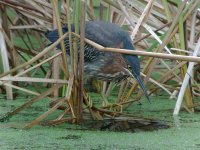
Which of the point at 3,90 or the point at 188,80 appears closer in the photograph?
the point at 188,80

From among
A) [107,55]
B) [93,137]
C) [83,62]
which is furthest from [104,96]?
[93,137]

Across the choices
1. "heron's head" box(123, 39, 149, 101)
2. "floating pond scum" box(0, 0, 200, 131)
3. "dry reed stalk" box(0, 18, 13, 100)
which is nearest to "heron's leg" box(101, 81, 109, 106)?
"floating pond scum" box(0, 0, 200, 131)

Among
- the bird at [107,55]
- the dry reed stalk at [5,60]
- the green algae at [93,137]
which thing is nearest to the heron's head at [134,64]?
the bird at [107,55]

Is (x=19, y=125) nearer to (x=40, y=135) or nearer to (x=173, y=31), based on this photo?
(x=40, y=135)

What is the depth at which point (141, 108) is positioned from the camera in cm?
348

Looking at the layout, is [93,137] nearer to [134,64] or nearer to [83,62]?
[83,62]

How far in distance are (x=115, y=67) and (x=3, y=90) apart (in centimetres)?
76

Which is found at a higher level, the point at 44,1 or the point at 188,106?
the point at 44,1

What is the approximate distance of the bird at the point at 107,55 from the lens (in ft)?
11.2

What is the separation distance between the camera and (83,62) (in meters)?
2.91

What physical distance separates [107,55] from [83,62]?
67 cm

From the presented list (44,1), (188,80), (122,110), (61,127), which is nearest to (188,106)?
(188,80)

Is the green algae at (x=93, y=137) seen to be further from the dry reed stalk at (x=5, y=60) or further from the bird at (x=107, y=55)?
the bird at (x=107, y=55)

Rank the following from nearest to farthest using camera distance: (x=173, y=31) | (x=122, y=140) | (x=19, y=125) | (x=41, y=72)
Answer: (x=122, y=140)
(x=19, y=125)
(x=173, y=31)
(x=41, y=72)
